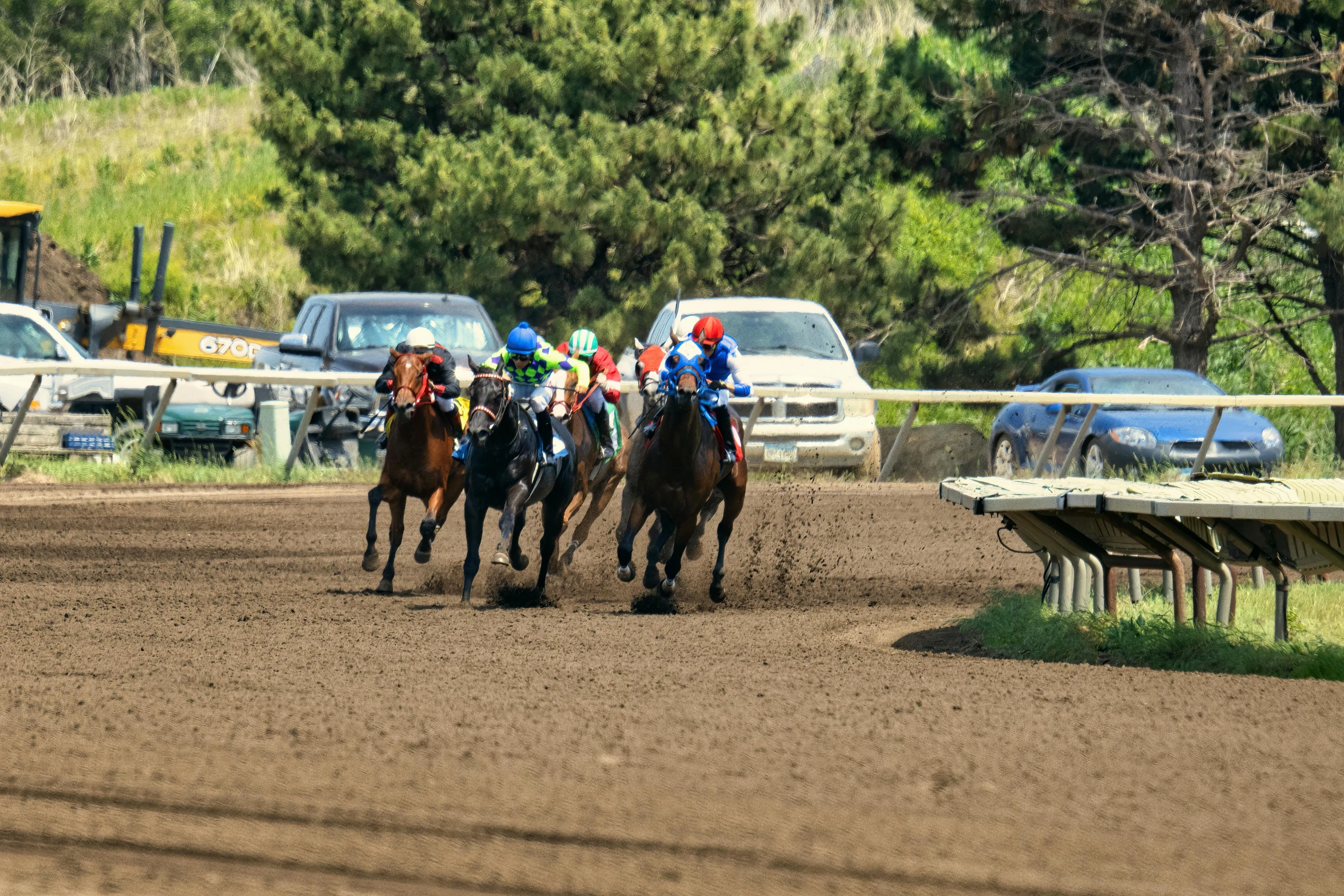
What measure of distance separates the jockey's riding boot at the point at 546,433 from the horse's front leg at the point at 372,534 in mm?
1318

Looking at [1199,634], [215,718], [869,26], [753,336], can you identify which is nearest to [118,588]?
[215,718]

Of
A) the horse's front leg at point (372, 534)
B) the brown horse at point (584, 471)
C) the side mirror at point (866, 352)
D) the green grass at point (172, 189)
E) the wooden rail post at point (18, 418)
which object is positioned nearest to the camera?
the horse's front leg at point (372, 534)

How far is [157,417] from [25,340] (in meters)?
2.29

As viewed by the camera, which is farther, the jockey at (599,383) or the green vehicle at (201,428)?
the green vehicle at (201,428)

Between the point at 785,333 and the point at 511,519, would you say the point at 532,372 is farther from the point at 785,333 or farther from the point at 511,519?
the point at 785,333

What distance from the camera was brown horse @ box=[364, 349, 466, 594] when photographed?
12.3 m

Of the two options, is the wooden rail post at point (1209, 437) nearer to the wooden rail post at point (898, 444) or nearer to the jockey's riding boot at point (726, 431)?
the wooden rail post at point (898, 444)

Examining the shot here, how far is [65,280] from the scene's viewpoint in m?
32.8

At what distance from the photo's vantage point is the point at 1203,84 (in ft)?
76.9

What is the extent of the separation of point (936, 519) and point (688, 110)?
38.3ft

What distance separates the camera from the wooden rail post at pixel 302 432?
748 inches

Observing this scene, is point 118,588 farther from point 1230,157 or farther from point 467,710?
point 1230,157

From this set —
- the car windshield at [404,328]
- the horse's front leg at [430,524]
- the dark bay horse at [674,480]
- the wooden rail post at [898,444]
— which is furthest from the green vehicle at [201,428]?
Answer: the dark bay horse at [674,480]

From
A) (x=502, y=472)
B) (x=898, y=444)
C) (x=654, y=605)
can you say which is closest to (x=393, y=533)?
(x=502, y=472)
